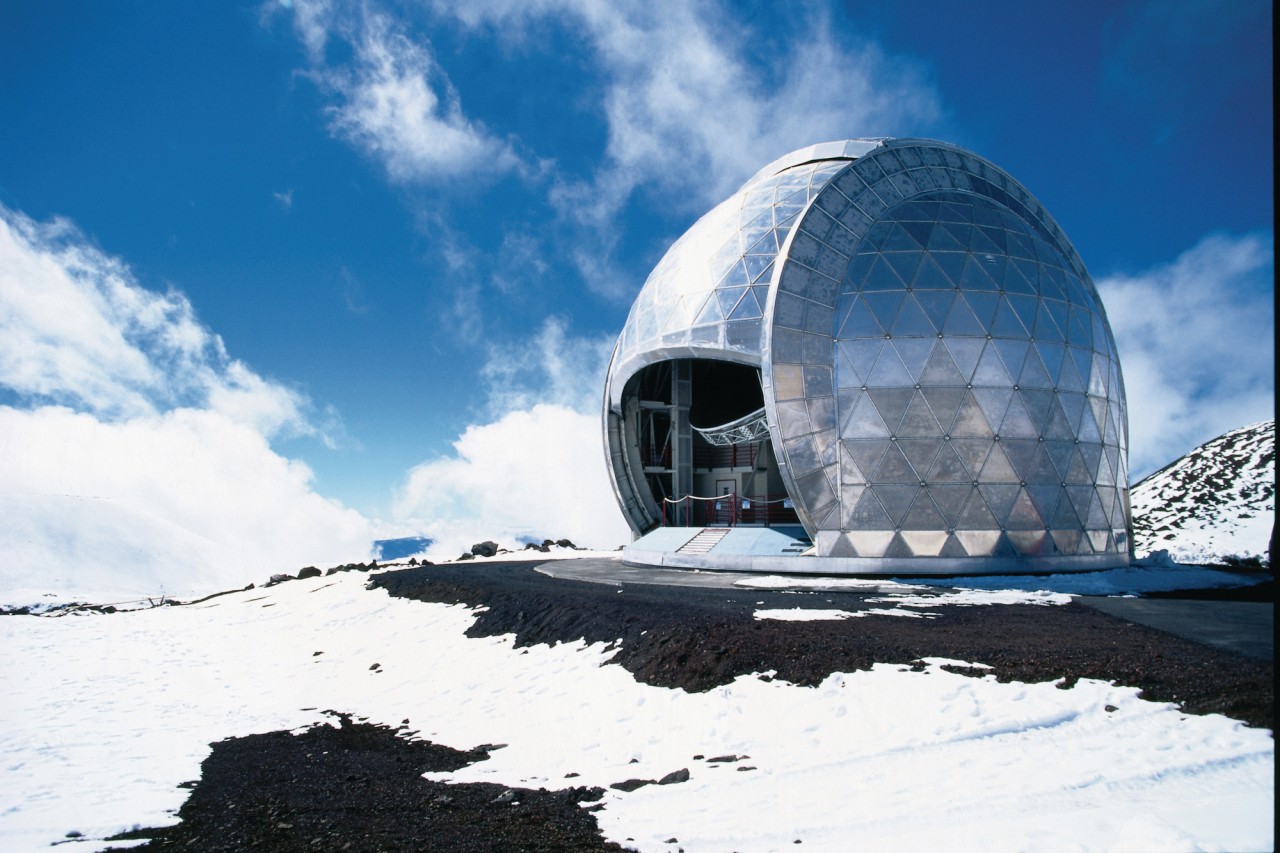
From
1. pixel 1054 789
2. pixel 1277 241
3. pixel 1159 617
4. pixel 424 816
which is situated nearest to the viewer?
pixel 1277 241

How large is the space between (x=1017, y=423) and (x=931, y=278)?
14.6ft

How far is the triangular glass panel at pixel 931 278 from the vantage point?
741 inches

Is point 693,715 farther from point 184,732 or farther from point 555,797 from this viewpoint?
point 184,732

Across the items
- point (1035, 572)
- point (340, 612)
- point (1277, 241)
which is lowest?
point (340, 612)

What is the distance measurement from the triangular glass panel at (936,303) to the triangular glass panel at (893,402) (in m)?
2.04

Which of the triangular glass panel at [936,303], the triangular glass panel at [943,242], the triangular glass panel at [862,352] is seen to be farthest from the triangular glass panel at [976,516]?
the triangular glass panel at [943,242]

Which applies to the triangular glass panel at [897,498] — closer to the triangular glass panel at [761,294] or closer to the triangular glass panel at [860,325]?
the triangular glass panel at [860,325]

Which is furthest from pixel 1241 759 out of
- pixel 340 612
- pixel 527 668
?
pixel 340 612

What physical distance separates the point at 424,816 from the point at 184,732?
6.08 m

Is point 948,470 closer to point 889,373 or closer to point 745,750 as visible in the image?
point 889,373

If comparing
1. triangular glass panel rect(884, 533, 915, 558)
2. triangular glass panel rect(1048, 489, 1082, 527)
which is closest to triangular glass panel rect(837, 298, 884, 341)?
triangular glass panel rect(884, 533, 915, 558)

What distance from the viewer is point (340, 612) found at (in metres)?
18.6

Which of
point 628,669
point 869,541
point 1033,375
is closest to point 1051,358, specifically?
point 1033,375

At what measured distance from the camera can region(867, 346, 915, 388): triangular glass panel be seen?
17984 mm
